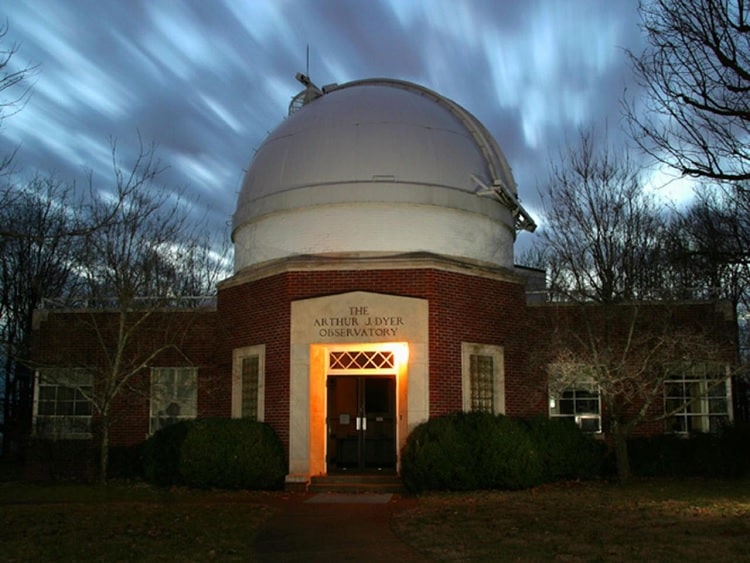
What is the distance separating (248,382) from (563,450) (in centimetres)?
712

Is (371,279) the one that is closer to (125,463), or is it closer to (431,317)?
(431,317)

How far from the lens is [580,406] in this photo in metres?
19.8

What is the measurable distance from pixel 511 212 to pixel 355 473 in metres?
8.03

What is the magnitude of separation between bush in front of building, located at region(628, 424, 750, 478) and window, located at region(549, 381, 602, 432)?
1201 mm

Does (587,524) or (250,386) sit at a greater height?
(250,386)

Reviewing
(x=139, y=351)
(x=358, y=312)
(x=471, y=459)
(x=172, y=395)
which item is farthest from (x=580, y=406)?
(x=139, y=351)

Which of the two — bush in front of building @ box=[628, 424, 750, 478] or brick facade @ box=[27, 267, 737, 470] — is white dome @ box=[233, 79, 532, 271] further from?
bush in front of building @ box=[628, 424, 750, 478]

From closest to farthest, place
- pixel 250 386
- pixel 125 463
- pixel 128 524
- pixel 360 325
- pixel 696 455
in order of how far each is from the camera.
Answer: pixel 128 524
pixel 360 325
pixel 696 455
pixel 250 386
pixel 125 463

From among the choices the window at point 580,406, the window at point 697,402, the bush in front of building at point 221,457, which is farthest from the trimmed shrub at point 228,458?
the window at point 697,402

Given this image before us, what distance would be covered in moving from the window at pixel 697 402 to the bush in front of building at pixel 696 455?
0.95 m

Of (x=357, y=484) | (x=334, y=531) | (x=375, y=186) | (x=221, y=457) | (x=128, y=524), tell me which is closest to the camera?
(x=334, y=531)

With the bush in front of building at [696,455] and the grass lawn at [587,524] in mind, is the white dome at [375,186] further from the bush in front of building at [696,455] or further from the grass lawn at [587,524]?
the grass lawn at [587,524]

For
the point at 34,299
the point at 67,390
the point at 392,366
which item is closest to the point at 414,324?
the point at 392,366

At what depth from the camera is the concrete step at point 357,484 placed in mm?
16656
